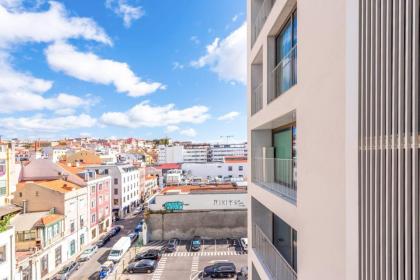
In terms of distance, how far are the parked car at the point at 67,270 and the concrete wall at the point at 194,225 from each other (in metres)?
7.81

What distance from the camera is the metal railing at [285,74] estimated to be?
17.7 ft

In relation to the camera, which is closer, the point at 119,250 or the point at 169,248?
the point at 119,250

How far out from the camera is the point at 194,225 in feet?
99.1

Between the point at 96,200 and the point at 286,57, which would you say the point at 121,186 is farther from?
the point at 286,57

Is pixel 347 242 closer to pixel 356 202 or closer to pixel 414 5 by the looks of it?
pixel 356 202

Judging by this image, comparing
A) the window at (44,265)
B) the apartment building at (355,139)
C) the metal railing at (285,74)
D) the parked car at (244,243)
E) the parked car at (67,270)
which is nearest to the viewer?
the apartment building at (355,139)

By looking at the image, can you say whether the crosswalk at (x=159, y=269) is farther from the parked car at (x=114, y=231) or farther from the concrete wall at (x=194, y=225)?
the parked car at (x=114, y=231)

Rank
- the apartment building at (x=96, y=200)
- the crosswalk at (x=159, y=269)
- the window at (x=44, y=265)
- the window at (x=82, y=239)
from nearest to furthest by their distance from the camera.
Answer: the crosswalk at (x=159, y=269), the window at (x=44, y=265), the window at (x=82, y=239), the apartment building at (x=96, y=200)

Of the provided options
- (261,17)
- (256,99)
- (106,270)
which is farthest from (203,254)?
(261,17)

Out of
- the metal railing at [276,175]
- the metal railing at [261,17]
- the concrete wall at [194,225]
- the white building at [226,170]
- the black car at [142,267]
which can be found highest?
the metal railing at [261,17]

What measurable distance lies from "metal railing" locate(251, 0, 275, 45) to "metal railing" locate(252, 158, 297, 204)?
3.86 metres

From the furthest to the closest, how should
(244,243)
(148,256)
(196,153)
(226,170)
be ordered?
(196,153), (226,170), (244,243), (148,256)

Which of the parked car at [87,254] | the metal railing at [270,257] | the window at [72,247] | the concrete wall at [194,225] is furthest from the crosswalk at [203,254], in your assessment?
the metal railing at [270,257]

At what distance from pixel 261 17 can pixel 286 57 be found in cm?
279
